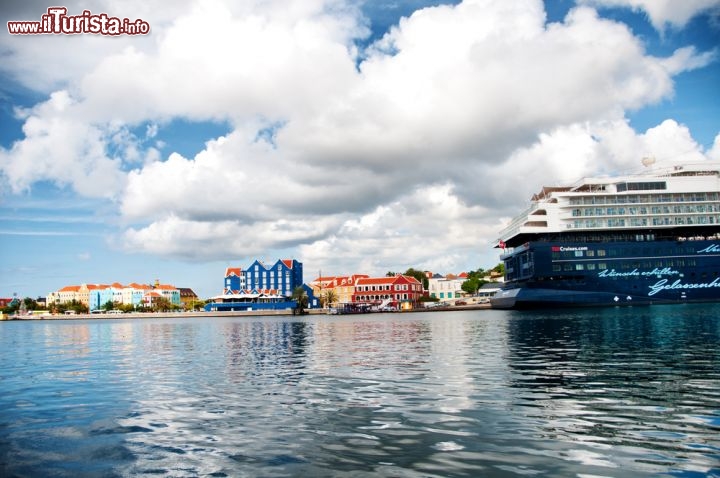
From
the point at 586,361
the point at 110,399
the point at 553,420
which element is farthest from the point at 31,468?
the point at 586,361

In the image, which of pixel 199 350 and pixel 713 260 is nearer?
pixel 199 350

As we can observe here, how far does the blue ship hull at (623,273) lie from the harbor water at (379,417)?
177 feet

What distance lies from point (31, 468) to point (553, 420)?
1027 centimetres

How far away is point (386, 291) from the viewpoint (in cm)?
15025

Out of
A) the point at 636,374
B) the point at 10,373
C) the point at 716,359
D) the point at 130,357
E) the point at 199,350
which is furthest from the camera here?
the point at 199,350

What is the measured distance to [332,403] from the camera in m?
14.6

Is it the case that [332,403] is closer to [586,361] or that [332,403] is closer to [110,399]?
[110,399]

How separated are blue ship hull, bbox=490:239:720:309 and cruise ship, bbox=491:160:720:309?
140 millimetres

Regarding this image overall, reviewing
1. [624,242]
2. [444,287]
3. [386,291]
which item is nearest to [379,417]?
[624,242]

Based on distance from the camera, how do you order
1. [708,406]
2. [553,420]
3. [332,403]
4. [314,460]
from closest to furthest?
[314,460] → [553,420] → [708,406] → [332,403]

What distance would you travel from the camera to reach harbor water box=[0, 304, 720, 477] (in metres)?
9.26

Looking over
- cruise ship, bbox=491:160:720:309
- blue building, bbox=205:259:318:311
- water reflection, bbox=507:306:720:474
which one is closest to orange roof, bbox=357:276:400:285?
blue building, bbox=205:259:318:311

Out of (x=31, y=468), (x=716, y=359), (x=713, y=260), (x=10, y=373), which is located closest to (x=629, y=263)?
(x=713, y=260)

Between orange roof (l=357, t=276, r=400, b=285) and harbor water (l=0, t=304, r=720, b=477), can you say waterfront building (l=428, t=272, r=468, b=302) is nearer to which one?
orange roof (l=357, t=276, r=400, b=285)
